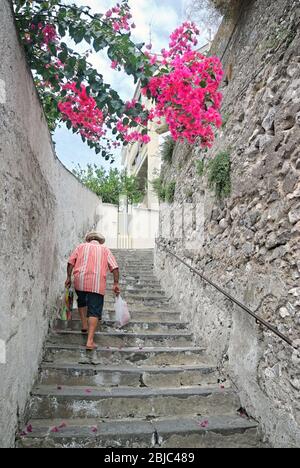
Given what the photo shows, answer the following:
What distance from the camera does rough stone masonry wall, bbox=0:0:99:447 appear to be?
2.21 metres

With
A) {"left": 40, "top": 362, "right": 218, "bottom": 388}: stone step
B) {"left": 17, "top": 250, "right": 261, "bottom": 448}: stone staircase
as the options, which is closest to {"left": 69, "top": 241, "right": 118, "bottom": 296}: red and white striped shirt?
{"left": 17, "top": 250, "right": 261, "bottom": 448}: stone staircase

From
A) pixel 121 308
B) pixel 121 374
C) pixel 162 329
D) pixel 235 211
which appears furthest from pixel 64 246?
pixel 235 211

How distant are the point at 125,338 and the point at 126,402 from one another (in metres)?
1.11

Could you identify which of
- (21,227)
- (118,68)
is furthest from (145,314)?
(118,68)

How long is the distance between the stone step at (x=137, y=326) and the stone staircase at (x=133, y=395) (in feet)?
0.04

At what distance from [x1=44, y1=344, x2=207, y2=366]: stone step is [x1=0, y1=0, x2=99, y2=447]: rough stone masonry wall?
0.84 ft

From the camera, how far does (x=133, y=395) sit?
10.4ft

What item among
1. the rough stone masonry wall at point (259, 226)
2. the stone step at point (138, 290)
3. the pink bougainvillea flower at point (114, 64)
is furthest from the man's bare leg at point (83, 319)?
the pink bougainvillea flower at point (114, 64)

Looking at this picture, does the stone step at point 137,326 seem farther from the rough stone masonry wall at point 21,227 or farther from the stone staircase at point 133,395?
the rough stone masonry wall at point 21,227

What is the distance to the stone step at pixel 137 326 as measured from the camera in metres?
4.34

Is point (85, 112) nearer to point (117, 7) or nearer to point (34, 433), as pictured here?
point (117, 7)

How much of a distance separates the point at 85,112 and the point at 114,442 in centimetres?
260
